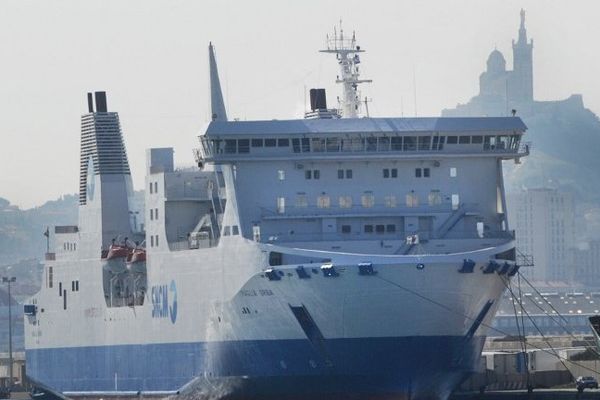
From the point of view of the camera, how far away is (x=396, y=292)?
56.9 meters

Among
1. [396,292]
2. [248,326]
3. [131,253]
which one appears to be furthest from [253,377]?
[131,253]

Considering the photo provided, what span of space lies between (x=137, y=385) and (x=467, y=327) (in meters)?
13.8

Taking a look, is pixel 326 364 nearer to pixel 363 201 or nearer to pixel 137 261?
pixel 363 201

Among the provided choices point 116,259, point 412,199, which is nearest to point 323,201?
point 412,199

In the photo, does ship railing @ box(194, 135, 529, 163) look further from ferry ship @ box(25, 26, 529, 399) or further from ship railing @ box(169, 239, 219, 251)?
ship railing @ box(169, 239, 219, 251)

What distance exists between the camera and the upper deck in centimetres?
6053

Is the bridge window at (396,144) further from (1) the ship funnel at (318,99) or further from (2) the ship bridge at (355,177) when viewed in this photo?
(1) the ship funnel at (318,99)

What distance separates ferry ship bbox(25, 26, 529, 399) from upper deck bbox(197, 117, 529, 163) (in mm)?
40

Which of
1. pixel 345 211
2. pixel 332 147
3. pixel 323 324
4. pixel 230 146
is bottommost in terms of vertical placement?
pixel 323 324

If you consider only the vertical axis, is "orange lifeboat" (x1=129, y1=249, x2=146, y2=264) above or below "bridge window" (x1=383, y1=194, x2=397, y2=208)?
below

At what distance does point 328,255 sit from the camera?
5750 cm

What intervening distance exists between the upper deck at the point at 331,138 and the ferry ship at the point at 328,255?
1.6 inches

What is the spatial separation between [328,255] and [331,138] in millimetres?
4432


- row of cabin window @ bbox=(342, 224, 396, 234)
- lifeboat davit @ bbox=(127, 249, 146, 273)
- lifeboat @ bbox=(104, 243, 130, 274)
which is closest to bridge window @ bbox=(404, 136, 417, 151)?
row of cabin window @ bbox=(342, 224, 396, 234)
